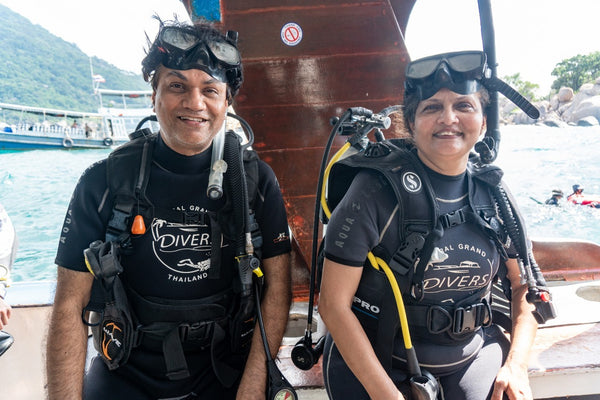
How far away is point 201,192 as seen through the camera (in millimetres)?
1389

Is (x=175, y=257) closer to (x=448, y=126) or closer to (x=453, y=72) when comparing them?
(x=448, y=126)

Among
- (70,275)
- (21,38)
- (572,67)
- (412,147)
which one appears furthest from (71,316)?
(21,38)

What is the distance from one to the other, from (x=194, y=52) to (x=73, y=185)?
91.5ft

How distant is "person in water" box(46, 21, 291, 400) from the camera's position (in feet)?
4.16

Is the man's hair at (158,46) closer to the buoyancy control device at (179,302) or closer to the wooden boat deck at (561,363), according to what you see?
Result: the buoyancy control device at (179,302)

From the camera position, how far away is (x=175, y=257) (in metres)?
1.34

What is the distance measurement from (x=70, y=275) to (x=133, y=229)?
254mm

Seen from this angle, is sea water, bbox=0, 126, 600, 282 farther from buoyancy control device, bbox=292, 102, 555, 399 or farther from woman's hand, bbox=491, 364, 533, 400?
woman's hand, bbox=491, 364, 533, 400

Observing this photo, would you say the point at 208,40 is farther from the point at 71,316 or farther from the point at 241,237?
the point at 71,316

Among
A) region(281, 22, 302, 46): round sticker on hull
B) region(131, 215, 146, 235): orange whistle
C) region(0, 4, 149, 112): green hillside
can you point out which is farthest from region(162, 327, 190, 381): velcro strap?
region(0, 4, 149, 112): green hillside

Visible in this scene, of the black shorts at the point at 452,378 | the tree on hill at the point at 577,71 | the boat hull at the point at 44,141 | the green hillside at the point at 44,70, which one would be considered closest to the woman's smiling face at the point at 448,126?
the black shorts at the point at 452,378

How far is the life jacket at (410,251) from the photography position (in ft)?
4.05

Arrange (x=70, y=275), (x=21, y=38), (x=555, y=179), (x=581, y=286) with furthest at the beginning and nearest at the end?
1. (x=21, y=38)
2. (x=555, y=179)
3. (x=581, y=286)
4. (x=70, y=275)

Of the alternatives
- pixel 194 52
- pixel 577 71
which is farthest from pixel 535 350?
pixel 577 71
